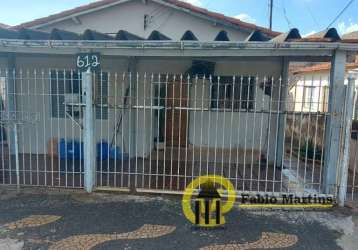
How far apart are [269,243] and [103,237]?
2.06 metres

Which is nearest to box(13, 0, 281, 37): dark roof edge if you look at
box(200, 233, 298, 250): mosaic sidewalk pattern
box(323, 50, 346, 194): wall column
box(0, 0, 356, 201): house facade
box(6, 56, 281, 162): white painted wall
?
box(0, 0, 356, 201): house facade

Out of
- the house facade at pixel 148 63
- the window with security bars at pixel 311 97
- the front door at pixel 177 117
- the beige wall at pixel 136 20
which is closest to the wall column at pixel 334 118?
the window with security bars at pixel 311 97

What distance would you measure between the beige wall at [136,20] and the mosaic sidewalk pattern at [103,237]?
6.41 meters

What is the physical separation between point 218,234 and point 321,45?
331 cm

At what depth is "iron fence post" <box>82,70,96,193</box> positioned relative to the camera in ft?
16.5

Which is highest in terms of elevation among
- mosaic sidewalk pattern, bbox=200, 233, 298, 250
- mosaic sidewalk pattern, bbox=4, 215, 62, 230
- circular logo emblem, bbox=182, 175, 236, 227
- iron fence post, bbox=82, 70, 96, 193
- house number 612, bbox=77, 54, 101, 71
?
house number 612, bbox=77, 54, 101, 71

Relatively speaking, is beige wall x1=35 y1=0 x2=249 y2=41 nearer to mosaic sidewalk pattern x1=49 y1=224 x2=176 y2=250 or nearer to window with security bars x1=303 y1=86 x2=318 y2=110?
window with security bars x1=303 y1=86 x2=318 y2=110

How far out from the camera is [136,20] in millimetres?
9086

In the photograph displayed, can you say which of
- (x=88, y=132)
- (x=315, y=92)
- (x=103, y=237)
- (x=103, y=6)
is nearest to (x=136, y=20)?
(x=103, y=6)

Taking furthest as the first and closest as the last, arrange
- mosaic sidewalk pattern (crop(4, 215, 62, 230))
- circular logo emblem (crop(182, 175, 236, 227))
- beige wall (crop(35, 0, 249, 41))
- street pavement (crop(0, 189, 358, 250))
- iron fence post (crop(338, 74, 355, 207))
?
beige wall (crop(35, 0, 249, 41)) → iron fence post (crop(338, 74, 355, 207)) → circular logo emblem (crop(182, 175, 236, 227)) → mosaic sidewalk pattern (crop(4, 215, 62, 230)) → street pavement (crop(0, 189, 358, 250))

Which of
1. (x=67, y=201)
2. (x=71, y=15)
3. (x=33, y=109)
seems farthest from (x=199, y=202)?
(x=71, y=15)

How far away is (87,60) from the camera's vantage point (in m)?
5.28

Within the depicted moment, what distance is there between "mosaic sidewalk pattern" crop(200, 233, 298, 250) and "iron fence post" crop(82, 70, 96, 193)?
259cm

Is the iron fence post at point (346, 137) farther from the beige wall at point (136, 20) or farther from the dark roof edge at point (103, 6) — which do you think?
the beige wall at point (136, 20)
